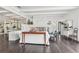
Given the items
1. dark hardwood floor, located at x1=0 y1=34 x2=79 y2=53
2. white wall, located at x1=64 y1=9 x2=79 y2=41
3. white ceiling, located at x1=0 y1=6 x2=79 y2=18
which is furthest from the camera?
dark hardwood floor, located at x1=0 y1=34 x2=79 y2=53

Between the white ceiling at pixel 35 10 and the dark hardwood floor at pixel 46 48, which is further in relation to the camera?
the dark hardwood floor at pixel 46 48

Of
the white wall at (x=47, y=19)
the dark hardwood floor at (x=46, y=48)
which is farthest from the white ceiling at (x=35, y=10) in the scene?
the dark hardwood floor at (x=46, y=48)

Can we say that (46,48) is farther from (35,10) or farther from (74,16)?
(35,10)

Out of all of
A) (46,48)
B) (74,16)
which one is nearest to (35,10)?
(74,16)

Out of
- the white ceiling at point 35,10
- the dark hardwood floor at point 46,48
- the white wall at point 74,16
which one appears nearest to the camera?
the white ceiling at point 35,10

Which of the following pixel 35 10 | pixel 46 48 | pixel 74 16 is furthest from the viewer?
pixel 46 48

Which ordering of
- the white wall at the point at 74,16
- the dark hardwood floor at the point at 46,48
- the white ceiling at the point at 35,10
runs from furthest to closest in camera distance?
the dark hardwood floor at the point at 46,48 → the white wall at the point at 74,16 → the white ceiling at the point at 35,10

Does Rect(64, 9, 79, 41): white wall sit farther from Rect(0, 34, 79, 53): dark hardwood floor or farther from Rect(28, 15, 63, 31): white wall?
Rect(0, 34, 79, 53): dark hardwood floor

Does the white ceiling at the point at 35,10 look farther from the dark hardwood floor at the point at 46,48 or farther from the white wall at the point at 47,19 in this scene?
the dark hardwood floor at the point at 46,48

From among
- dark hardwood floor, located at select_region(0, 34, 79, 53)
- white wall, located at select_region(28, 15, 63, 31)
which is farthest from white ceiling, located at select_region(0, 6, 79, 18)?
dark hardwood floor, located at select_region(0, 34, 79, 53)

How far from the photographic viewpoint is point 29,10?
459 cm
